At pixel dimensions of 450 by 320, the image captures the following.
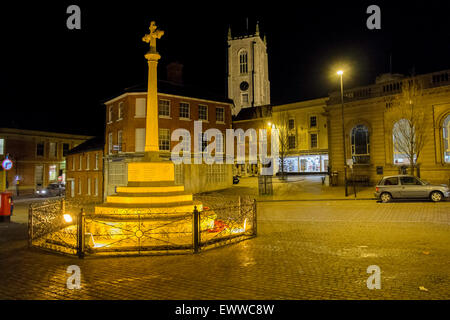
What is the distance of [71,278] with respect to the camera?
6199 mm

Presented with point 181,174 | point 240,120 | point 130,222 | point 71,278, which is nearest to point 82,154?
point 181,174

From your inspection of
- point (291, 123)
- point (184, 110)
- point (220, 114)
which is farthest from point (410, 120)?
point (291, 123)

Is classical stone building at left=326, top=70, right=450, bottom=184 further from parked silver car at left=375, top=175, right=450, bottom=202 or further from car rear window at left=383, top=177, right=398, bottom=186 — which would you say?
parked silver car at left=375, top=175, right=450, bottom=202

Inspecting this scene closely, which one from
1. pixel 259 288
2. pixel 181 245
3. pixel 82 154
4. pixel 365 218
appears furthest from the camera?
pixel 82 154

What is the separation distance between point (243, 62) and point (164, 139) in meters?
53.2

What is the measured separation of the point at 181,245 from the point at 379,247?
17.7 feet

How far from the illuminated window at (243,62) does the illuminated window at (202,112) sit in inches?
1824

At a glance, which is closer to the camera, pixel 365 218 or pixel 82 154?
pixel 365 218

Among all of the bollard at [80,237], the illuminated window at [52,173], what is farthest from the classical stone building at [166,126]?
the illuminated window at [52,173]

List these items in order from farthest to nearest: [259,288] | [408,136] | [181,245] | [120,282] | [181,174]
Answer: [181,174]
[408,136]
[181,245]
[120,282]
[259,288]

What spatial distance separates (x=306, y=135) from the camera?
52.9m

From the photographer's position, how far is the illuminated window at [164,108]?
3003 centimetres

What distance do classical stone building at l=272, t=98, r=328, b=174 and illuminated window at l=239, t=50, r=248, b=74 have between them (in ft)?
80.0
